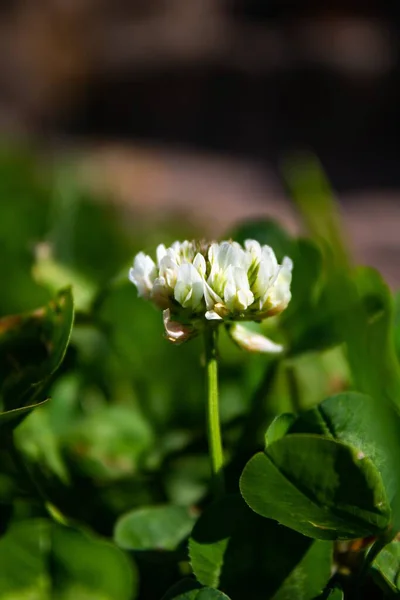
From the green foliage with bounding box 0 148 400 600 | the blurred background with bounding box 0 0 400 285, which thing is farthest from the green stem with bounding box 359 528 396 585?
the blurred background with bounding box 0 0 400 285

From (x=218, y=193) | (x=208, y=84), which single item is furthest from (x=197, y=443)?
(x=208, y=84)

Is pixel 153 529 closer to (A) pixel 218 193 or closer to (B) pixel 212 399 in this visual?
(B) pixel 212 399

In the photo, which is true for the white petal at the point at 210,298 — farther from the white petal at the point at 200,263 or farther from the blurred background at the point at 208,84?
the blurred background at the point at 208,84

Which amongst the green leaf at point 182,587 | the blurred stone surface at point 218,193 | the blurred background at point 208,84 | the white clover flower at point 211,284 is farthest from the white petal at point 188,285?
the blurred background at point 208,84

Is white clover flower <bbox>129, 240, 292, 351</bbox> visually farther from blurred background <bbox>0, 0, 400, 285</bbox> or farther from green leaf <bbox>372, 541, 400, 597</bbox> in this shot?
blurred background <bbox>0, 0, 400, 285</bbox>

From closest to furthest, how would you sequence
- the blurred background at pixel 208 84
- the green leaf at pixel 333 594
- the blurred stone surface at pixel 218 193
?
the green leaf at pixel 333 594 → the blurred stone surface at pixel 218 193 → the blurred background at pixel 208 84

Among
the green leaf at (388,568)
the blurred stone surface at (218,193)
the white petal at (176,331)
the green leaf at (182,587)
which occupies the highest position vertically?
the white petal at (176,331)

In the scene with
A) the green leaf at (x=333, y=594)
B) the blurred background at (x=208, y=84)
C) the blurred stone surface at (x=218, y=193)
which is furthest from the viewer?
the blurred background at (x=208, y=84)

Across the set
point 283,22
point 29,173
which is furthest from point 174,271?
point 283,22

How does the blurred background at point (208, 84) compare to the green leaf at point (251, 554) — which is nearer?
the green leaf at point (251, 554)

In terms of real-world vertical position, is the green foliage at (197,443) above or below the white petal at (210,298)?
below
